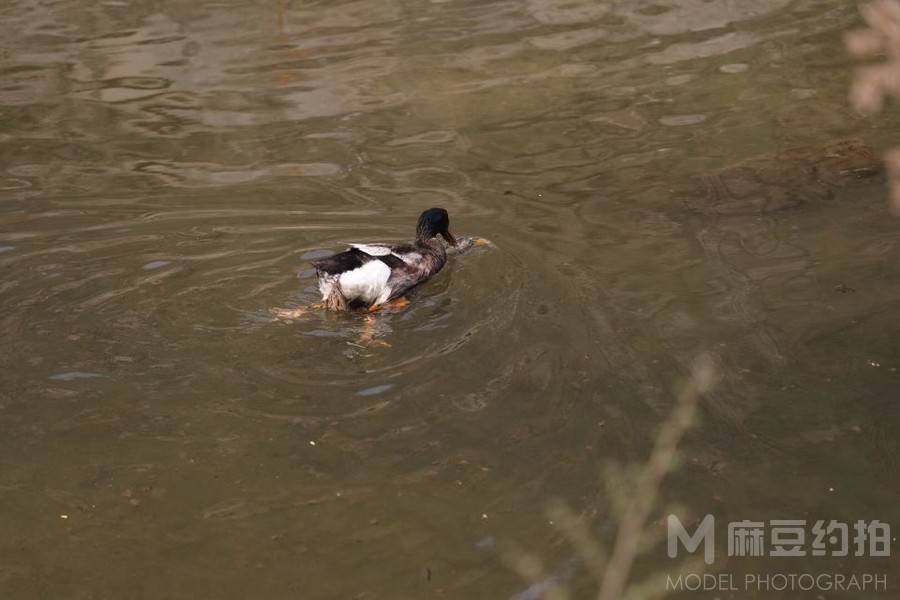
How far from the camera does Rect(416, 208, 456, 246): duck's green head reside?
27.3ft

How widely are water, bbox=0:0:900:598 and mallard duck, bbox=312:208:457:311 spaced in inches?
6.9

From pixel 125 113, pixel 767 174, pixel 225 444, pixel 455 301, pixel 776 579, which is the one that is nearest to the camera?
pixel 776 579

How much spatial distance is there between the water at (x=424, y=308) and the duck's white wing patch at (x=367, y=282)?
0.74 feet

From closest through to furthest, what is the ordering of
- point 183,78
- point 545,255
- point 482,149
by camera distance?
1. point 545,255
2. point 482,149
3. point 183,78

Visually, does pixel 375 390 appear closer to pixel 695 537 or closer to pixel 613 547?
pixel 613 547

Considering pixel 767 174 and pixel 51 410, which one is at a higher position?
pixel 51 410

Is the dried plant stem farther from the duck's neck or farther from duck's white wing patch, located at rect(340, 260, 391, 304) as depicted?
the duck's neck

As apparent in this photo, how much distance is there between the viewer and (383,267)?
7.61 m

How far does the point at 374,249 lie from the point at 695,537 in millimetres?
3321

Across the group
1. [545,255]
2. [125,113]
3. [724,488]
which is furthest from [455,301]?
[125,113]

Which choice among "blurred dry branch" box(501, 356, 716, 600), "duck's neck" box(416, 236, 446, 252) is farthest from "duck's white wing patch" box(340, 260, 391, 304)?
"blurred dry branch" box(501, 356, 716, 600)

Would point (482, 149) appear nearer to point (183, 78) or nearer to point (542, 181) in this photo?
point (542, 181)

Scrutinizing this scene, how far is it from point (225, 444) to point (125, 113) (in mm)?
6554

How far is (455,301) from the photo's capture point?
25.3 feet
